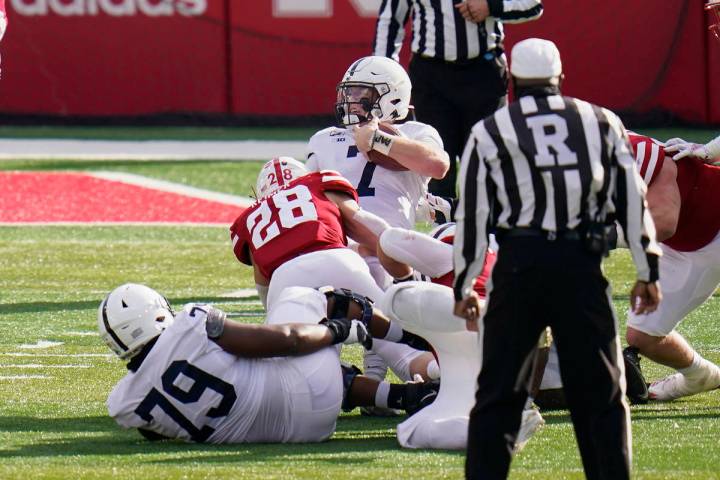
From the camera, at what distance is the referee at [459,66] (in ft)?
27.6

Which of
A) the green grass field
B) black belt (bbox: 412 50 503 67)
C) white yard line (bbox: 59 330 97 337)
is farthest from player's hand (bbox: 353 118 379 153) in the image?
black belt (bbox: 412 50 503 67)

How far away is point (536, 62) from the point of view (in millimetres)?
4289

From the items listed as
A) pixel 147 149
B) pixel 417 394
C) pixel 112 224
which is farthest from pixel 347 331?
pixel 147 149

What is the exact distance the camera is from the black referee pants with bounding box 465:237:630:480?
13.5 feet

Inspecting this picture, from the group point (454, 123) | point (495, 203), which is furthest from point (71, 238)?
point (495, 203)

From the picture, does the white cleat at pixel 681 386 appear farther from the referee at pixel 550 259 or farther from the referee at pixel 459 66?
the referee at pixel 459 66

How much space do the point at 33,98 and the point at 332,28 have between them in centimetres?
297

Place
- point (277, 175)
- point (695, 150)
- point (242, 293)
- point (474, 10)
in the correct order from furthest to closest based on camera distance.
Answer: point (242, 293) < point (474, 10) < point (277, 175) < point (695, 150)

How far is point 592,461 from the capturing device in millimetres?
4219

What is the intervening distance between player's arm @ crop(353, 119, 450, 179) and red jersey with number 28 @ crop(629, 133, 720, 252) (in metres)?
0.88

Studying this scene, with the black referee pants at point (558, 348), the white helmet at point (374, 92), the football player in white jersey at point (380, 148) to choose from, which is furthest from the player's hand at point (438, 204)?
the black referee pants at point (558, 348)

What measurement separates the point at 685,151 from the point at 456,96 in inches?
105

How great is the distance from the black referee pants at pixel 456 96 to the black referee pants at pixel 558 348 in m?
4.27

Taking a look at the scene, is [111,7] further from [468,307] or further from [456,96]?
[468,307]
